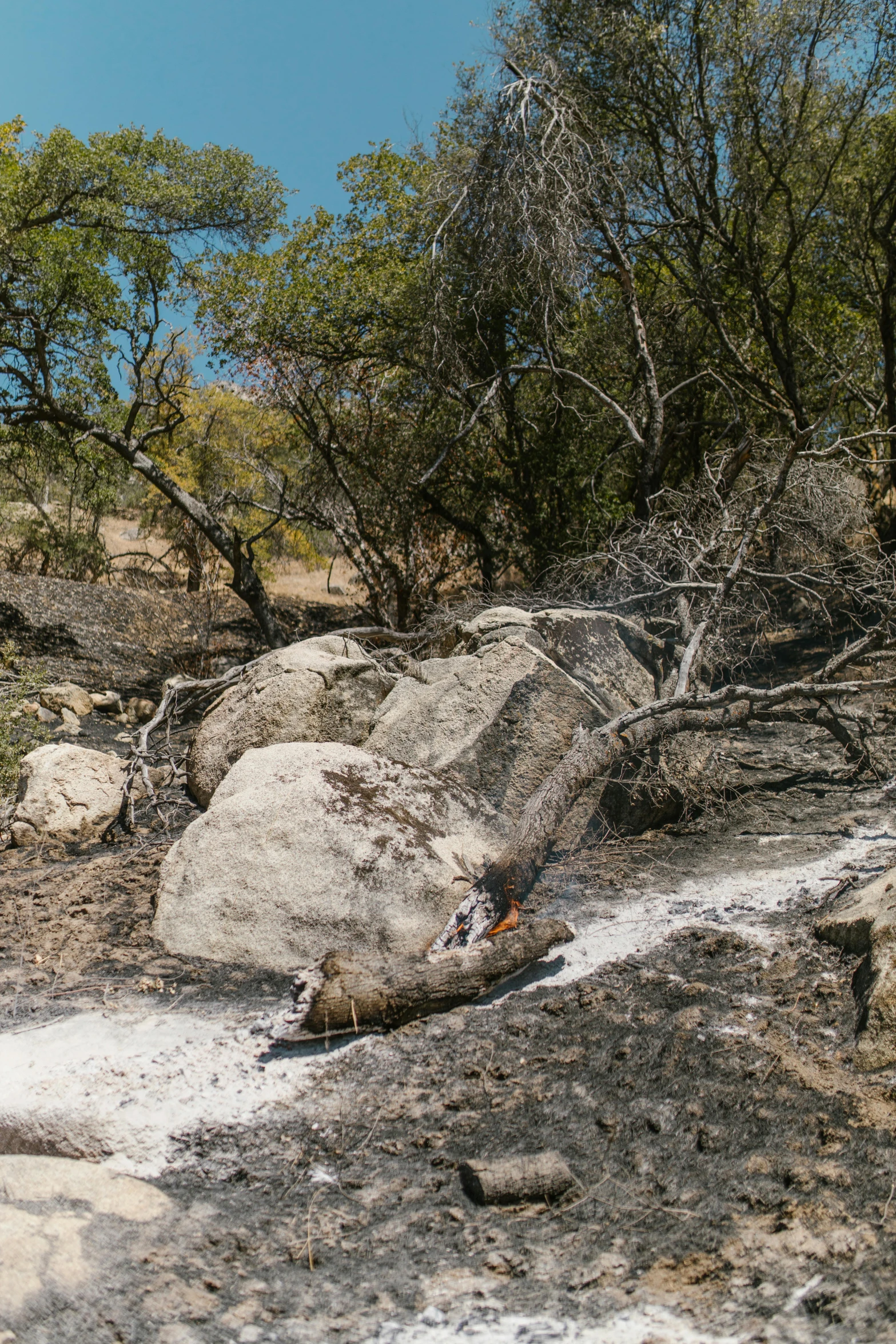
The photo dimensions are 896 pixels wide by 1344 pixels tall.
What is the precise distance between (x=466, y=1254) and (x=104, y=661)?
1015 centimetres

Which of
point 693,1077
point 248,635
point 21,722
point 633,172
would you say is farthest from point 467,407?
point 693,1077

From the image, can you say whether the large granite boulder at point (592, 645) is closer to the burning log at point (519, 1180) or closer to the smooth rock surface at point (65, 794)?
the smooth rock surface at point (65, 794)

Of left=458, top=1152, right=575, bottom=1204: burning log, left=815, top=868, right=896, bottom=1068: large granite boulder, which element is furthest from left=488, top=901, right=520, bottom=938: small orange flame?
left=458, top=1152, right=575, bottom=1204: burning log

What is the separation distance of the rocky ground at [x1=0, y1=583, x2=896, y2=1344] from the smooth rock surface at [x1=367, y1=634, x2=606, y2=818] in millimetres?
909

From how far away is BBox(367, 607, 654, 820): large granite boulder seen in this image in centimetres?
514

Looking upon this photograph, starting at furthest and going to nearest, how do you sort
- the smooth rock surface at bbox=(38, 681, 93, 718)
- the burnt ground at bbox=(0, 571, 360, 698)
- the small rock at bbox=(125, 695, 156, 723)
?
the burnt ground at bbox=(0, 571, 360, 698) < the small rock at bbox=(125, 695, 156, 723) < the smooth rock surface at bbox=(38, 681, 93, 718)

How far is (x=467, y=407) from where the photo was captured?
1075 cm

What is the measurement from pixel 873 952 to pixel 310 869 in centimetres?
220

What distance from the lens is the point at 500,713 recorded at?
5238 millimetres

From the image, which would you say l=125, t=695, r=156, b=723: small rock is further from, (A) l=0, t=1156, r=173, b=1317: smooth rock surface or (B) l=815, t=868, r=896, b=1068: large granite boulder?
(B) l=815, t=868, r=896, b=1068: large granite boulder

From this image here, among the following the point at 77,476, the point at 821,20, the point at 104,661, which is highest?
the point at 821,20

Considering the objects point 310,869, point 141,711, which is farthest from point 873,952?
point 141,711

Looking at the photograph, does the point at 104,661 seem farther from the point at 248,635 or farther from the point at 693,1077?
the point at 693,1077

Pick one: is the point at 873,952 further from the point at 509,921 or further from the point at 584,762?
the point at 584,762
